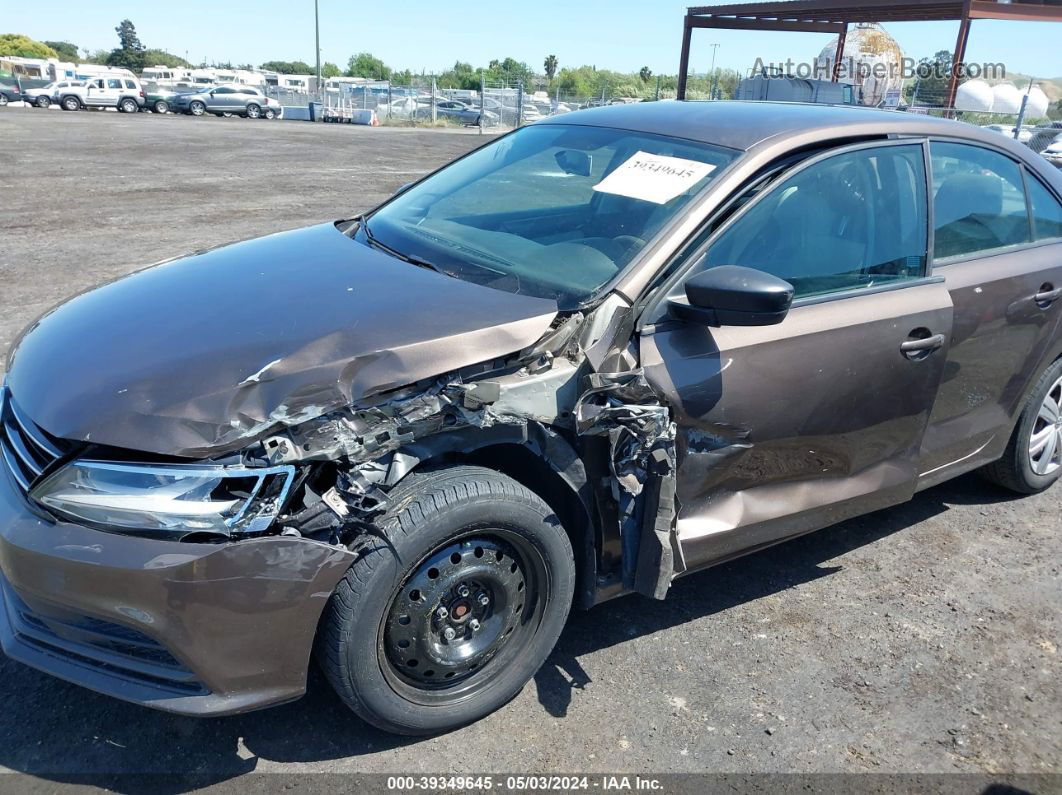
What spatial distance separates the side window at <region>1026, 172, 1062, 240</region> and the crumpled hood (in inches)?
104

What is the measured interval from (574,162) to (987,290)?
1759 mm

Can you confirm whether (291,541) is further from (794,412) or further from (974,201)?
(974,201)

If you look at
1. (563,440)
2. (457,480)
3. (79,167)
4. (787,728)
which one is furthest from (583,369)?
(79,167)

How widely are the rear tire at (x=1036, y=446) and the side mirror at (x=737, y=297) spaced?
208 cm

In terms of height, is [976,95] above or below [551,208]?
above

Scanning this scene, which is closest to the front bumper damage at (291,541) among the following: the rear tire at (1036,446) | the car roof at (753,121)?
the car roof at (753,121)

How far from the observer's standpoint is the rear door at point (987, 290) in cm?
340

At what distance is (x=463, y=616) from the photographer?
2518 millimetres

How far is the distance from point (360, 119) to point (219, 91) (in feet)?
26.0

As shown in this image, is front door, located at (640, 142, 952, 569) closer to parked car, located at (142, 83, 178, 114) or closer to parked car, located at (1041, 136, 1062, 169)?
parked car, located at (1041, 136, 1062, 169)

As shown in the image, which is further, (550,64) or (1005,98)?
(550,64)

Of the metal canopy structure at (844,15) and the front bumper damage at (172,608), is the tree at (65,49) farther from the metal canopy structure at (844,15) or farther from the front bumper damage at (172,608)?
the front bumper damage at (172,608)

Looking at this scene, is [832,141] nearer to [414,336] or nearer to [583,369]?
[583,369]

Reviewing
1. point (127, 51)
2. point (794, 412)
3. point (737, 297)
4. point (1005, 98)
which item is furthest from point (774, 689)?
point (127, 51)
